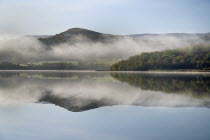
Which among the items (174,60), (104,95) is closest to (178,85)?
(104,95)

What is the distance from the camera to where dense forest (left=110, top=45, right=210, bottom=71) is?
13975cm

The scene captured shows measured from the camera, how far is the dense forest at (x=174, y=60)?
140m

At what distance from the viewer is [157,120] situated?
12.1m

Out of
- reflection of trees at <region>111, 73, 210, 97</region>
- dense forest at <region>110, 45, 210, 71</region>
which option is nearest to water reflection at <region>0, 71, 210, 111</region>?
reflection of trees at <region>111, 73, 210, 97</region>

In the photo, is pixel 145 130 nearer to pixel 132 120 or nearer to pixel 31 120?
pixel 132 120

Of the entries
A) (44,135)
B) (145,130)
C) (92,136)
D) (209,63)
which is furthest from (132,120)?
(209,63)

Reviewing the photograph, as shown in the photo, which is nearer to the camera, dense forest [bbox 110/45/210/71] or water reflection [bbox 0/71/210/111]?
water reflection [bbox 0/71/210/111]

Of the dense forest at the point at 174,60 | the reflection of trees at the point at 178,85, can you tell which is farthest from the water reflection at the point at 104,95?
the dense forest at the point at 174,60

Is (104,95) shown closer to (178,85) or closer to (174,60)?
(178,85)

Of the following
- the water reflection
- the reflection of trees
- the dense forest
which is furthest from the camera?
the dense forest

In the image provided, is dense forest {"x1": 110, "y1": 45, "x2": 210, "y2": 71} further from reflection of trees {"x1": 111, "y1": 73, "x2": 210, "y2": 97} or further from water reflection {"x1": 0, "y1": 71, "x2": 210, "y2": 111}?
water reflection {"x1": 0, "y1": 71, "x2": 210, "y2": 111}

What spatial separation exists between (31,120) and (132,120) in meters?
A: 4.48

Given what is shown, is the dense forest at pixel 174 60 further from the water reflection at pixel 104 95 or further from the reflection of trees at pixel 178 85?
the water reflection at pixel 104 95

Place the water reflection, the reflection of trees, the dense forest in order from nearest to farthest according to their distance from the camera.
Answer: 1. the water reflection
2. the reflection of trees
3. the dense forest
